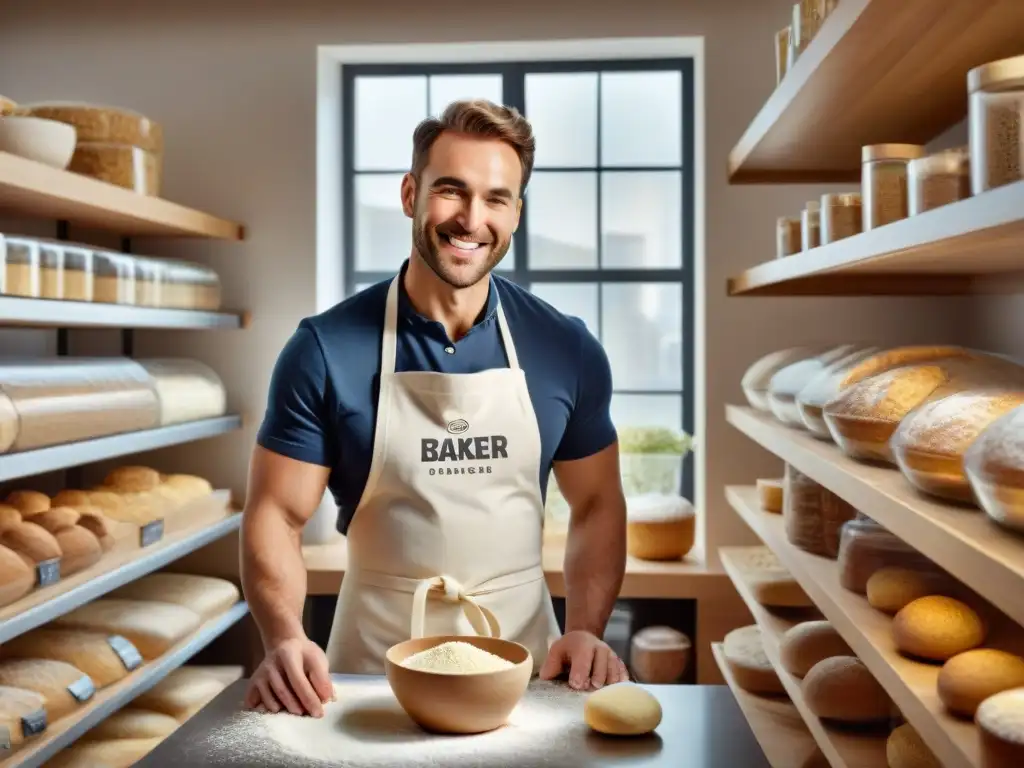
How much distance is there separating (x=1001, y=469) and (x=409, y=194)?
4.43 feet

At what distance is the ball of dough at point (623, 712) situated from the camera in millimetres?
1363

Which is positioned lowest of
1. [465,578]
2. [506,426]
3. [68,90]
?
[465,578]

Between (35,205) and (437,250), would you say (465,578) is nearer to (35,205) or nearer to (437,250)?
(437,250)

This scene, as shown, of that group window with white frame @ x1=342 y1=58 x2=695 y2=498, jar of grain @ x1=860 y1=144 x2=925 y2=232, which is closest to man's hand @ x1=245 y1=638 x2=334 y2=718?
jar of grain @ x1=860 y1=144 x2=925 y2=232

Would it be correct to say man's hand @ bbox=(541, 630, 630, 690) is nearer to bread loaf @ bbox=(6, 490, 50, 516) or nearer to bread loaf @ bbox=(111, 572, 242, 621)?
bread loaf @ bbox=(6, 490, 50, 516)

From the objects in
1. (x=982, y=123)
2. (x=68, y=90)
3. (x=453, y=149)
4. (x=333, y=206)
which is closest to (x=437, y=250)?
(x=453, y=149)

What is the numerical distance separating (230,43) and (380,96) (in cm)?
60

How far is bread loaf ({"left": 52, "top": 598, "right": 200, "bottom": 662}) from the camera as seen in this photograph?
297 cm

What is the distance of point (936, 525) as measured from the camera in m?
1.20

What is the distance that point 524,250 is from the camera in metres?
4.14

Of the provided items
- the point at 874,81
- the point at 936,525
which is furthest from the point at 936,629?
the point at 874,81

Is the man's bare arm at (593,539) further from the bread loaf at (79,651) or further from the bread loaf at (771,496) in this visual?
the bread loaf at (79,651)

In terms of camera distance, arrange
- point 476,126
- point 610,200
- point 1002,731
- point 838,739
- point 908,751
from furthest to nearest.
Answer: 1. point 610,200
2. point 476,126
3. point 838,739
4. point 908,751
5. point 1002,731

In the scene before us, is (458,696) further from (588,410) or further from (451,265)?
(588,410)
